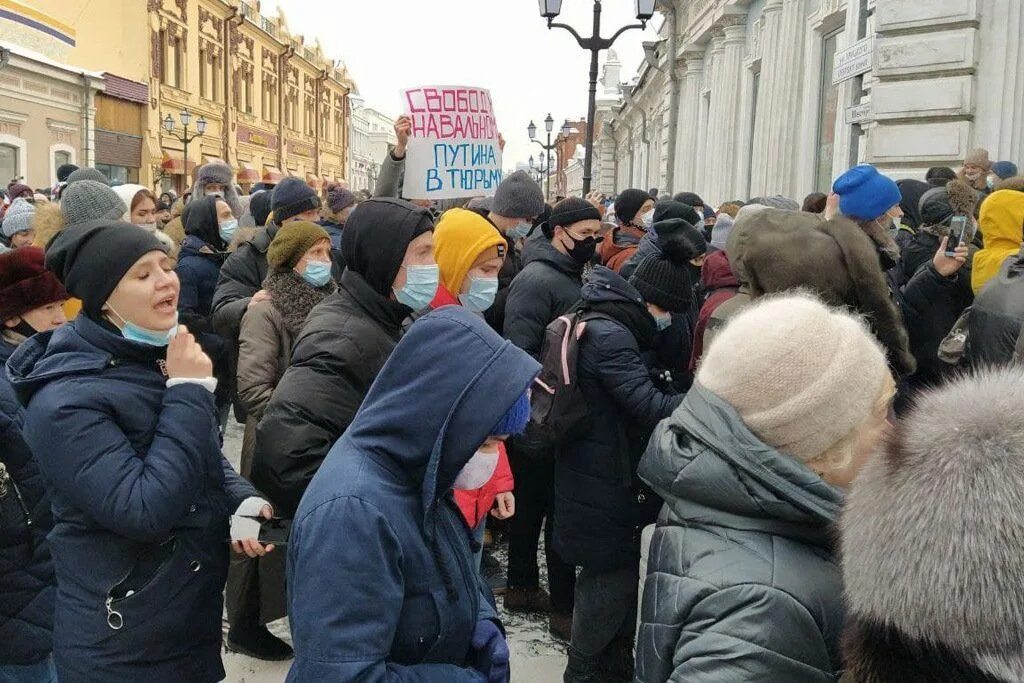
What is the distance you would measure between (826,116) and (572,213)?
403 inches

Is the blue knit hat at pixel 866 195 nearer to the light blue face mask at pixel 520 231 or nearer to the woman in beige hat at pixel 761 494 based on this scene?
the woman in beige hat at pixel 761 494

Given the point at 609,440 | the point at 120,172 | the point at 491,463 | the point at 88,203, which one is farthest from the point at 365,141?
the point at 491,463

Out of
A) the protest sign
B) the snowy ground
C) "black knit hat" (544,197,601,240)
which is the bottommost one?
the snowy ground

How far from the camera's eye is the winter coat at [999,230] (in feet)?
13.7

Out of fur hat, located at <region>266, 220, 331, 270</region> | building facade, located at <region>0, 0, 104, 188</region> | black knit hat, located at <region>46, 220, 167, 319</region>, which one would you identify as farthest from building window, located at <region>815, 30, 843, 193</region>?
building facade, located at <region>0, 0, 104, 188</region>

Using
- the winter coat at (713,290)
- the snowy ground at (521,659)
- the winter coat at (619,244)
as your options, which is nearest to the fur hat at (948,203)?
the winter coat at (713,290)

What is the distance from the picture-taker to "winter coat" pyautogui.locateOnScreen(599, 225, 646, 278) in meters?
6.22

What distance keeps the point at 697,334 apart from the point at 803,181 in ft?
37.2

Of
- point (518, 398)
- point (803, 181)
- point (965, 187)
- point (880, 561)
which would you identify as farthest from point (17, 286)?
point (803, 181)

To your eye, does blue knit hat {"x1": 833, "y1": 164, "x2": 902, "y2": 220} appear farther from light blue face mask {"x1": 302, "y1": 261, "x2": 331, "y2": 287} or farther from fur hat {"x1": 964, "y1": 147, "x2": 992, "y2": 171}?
fur hat {"x1": 964, "y1": 147, "x2": 992, "y2": 171}

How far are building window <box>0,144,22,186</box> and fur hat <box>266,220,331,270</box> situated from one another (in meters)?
24.5

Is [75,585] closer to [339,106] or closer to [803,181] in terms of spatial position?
[803,181]

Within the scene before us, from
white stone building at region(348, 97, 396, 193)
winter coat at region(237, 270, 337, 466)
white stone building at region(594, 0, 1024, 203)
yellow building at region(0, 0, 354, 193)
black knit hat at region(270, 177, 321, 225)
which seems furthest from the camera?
white stone building at region(348, 97, 396, 193)

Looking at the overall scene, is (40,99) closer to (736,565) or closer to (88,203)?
(88,203)
